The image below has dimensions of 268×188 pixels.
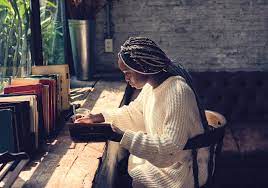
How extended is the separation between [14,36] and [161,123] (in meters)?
3.13

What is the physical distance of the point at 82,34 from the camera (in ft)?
15.4

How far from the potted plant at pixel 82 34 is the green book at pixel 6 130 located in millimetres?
2764

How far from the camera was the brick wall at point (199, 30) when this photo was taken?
5.34 m

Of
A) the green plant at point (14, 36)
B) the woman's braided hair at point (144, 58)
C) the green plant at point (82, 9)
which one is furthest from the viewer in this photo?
the green plant at point (82, 9)

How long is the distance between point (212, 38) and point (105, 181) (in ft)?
12.3

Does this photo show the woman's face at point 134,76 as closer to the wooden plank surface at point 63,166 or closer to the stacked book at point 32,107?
the wooden plank surface at point 63,166

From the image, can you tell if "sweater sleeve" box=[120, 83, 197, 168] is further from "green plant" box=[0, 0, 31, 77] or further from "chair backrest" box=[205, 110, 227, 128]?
"green plant" box=[0, 0, 31, 77]

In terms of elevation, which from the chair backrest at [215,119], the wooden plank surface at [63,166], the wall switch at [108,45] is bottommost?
the wooden plank surface at [63,166]

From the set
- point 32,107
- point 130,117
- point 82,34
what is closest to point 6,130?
point 32,107

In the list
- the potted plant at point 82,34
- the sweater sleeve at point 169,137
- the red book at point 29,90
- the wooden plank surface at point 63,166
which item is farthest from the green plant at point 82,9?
the sweater sleeve at point 169,137

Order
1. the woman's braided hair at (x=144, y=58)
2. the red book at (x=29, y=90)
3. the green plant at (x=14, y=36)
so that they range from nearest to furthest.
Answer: the woman's braided hair at (x=144, y=58) < the red book at (x=29, y=90) < the green plant at (x=14, y=36)

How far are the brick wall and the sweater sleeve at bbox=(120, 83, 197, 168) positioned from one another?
390cm

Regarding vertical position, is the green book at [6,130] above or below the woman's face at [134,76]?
below

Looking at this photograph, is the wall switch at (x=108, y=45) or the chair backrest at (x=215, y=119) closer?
the chair backrest at (x=215, y=119)
